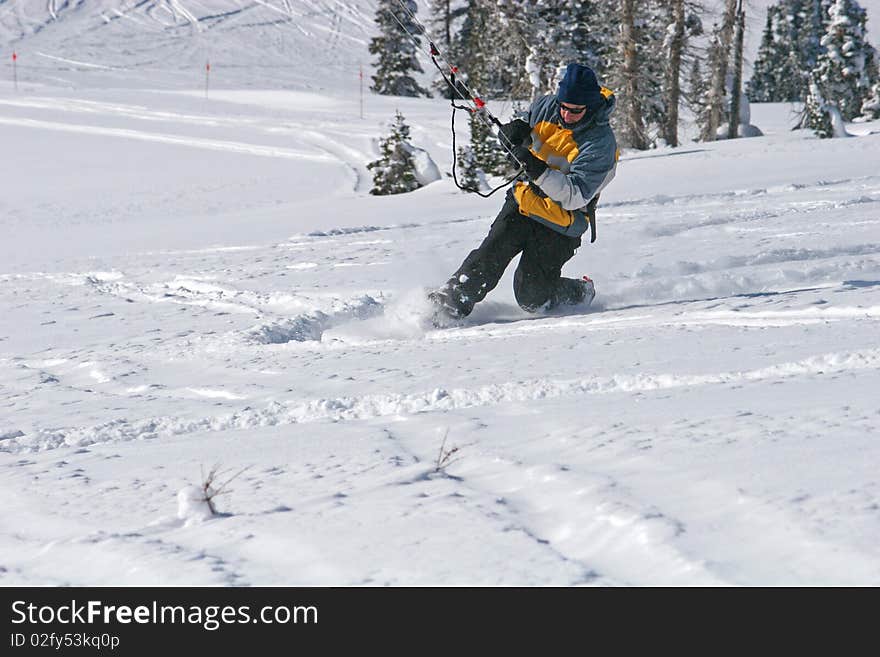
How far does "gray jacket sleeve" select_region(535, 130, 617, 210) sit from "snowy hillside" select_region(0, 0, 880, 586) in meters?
0.75

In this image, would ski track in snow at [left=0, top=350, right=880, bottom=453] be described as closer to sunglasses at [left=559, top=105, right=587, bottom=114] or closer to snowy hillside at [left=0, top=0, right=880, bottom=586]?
snowy hillside at [left=0, top=0, right=880, bottom=586]

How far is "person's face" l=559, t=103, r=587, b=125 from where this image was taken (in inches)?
225

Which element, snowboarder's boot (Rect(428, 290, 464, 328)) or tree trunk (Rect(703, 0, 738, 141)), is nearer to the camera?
snowboarder's boot (Rect(428, 290, 464, 328))

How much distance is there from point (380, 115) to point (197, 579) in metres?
33.7

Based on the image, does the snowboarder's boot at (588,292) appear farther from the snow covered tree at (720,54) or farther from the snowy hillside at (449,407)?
the snow covered tree at (720,54)

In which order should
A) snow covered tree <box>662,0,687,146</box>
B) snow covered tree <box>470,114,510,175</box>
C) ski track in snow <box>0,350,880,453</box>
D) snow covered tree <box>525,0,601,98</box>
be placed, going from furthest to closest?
snow covered tree <box>662,0,687,146</box>, snow covered tree <box>470,114,510,175</box>, snow covered tree <box>525,0,601,98</box>, ski track in snow <box>0,350,880,453</box>

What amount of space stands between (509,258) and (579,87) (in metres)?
1.18

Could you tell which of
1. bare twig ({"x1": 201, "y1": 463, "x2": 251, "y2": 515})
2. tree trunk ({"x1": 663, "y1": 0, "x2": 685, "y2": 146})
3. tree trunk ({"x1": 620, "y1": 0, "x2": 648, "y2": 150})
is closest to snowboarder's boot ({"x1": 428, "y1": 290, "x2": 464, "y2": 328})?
bare twig ({"x1": 201, "y1": 463, "x2": 251, "y2": 515})

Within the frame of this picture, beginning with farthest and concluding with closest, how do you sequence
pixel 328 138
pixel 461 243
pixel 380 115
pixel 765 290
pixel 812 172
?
pixel 380 115, pixel 328 138, pixel 812 172, pixel 461 243, pixel 765 290
